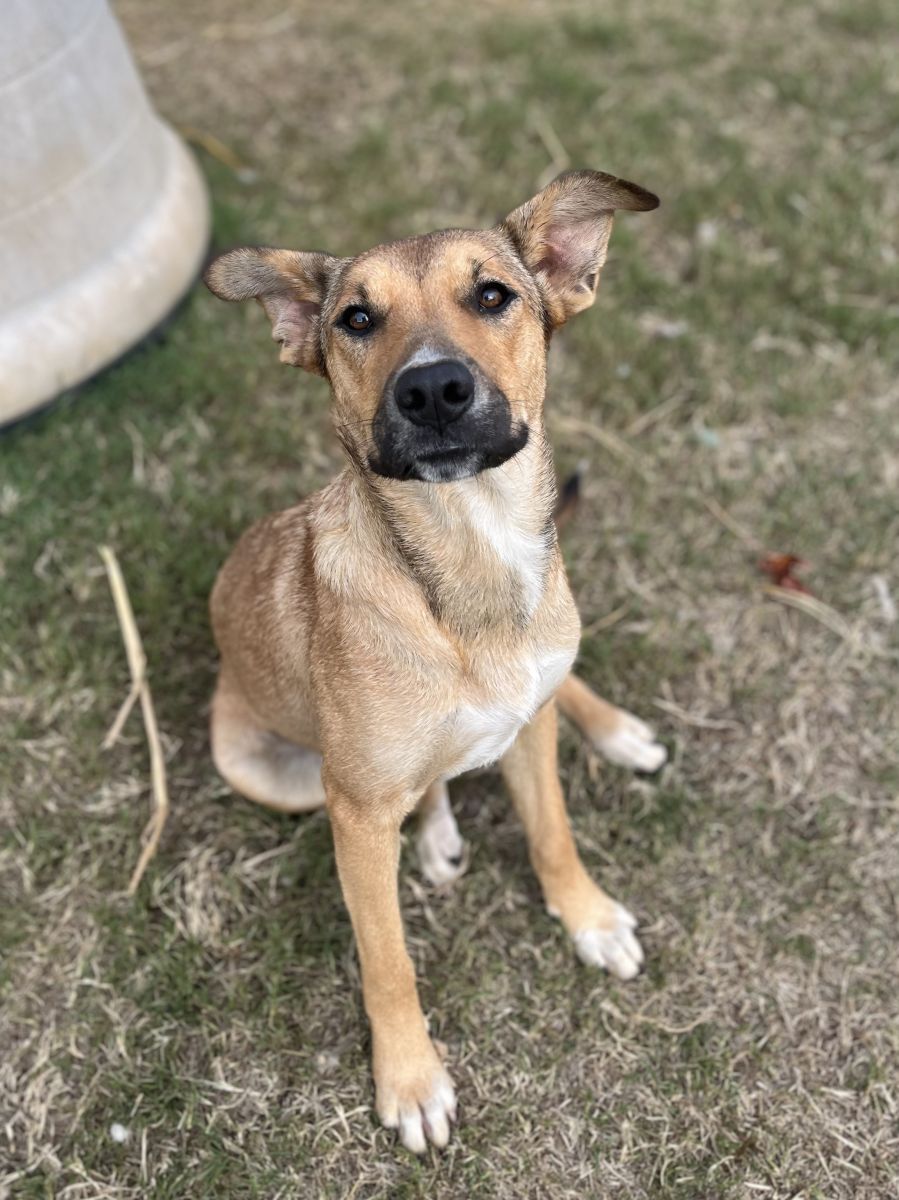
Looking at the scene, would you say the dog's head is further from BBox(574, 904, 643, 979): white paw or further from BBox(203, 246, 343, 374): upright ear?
BBox(574, 904, 643, 979): white paw

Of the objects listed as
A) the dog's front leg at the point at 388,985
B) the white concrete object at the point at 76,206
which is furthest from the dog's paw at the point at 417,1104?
the white concrete object at the point at 76,206

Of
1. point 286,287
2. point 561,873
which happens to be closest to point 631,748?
point 561,873

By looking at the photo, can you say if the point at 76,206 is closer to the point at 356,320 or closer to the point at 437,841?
the point at 356,320

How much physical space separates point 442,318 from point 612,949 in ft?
7.56

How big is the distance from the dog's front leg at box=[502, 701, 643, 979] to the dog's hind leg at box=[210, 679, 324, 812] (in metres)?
0.77

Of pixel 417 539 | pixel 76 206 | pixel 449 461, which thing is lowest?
pixel 417 539

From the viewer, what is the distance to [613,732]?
4355 millimetres

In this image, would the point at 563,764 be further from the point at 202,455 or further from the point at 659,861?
the point at 202,455

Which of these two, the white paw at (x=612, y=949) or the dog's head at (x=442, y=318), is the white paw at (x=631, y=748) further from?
the dog's head at (x=442, y=318)

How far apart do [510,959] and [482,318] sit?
7.56 feet

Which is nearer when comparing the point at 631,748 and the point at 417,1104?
the point at 417,1104

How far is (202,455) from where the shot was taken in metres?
5.48

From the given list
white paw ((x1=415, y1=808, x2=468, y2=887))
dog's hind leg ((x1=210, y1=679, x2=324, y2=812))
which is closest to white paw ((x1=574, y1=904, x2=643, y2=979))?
white paw ((x1=415, y1=808, x2=468, y2=887))

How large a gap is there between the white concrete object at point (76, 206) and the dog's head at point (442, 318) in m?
2.44
